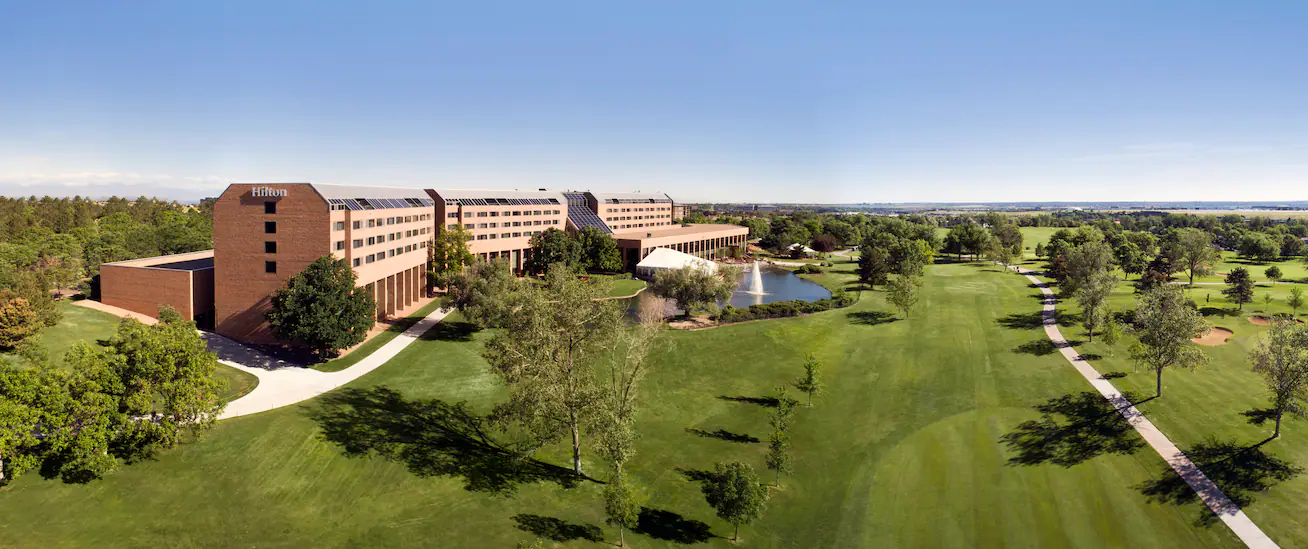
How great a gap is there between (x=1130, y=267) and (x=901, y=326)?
71.4m

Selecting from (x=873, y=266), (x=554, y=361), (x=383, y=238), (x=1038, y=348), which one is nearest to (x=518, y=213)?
(x=383, y=238)

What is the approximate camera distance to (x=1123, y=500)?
1374 inches

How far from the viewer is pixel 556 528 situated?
31.1 meters

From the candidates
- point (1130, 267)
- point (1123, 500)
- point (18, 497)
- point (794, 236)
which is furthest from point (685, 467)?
point (794, 236)

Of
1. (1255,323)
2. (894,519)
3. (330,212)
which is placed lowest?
(894,519)

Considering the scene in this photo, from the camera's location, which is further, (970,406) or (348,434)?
(970,406)

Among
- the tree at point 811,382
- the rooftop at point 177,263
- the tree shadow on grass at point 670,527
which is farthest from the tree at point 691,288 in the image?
the rooftop at point 177,263

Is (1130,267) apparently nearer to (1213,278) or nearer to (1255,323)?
(1213,278)

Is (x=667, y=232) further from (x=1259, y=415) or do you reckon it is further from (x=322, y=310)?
(x=1259, y=415)

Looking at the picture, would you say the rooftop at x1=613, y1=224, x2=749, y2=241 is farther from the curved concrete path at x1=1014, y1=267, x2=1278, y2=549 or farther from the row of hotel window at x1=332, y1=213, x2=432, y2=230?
the curved concrete path at x1=1014, y1=267, x2=1278, y2=549

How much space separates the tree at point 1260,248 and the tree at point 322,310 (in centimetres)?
18556

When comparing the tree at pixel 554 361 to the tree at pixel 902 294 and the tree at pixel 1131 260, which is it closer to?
the tree at pixel 902 294

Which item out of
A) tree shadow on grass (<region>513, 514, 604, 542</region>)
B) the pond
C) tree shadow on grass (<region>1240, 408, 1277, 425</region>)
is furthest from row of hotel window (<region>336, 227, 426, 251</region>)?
tree shadow on grass (<region>1240, 408, 1277, 425</region>)

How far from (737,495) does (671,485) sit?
25.4ft
